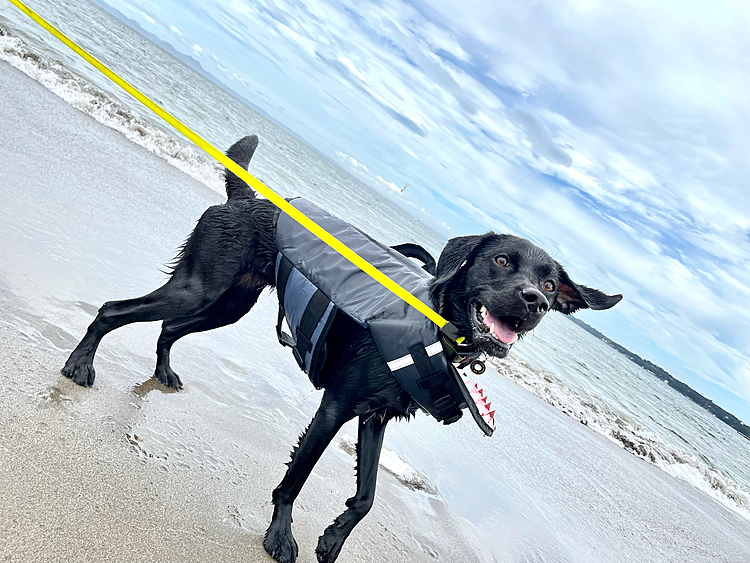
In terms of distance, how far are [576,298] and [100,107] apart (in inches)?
537

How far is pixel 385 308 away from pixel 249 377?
2.10 metres

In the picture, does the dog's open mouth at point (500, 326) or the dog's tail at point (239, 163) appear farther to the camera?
the dog's tail at point (239, 163)

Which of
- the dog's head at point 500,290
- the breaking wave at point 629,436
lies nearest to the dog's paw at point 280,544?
the dog's head at point 500,290

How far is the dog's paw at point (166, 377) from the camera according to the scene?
3.62 metres

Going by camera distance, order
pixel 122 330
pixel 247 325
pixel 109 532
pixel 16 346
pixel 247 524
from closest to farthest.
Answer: pixel 109 532 < pixel 247 524 < pixel 16 346 < pixel 122 330 < pixel 247 325

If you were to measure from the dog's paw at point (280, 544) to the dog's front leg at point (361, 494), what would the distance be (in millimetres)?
142

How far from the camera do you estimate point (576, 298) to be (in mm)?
3029

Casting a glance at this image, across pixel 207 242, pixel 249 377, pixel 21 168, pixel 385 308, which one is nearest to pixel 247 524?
pixel 385 308

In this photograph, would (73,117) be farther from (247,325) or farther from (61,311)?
(61,311)

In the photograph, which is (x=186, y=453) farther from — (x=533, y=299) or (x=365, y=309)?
(x=533, y=299)

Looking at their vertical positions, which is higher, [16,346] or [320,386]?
[320,386]

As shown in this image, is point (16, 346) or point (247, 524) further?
point (16, 346)

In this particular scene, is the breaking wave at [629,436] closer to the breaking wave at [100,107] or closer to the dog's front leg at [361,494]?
the dog's front leg at [361,494]

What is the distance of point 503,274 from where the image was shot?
268cm
